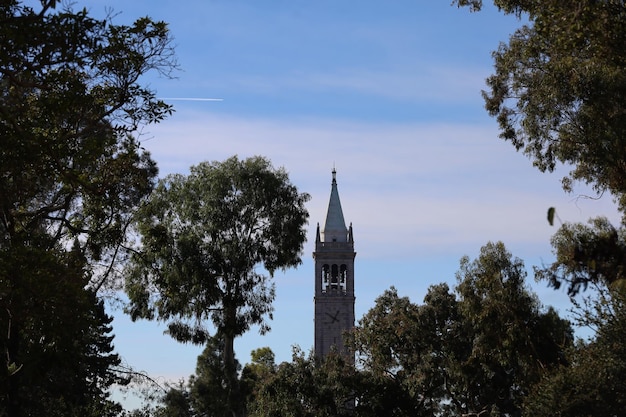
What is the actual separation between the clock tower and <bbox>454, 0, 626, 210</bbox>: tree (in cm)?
8021

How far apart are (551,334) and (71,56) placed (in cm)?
2996

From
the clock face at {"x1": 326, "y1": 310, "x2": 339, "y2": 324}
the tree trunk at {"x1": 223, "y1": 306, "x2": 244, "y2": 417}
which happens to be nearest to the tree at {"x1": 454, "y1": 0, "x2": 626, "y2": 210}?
the tree trunk at {"x1": 223, "y1": 306, "x2": 244, "y2": 417}

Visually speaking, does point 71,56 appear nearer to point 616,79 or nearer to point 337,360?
point 616,79

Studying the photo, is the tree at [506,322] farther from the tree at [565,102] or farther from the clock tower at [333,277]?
the clock tower at [333,277]

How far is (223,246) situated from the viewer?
42.7 m

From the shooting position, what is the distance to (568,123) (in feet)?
95.6

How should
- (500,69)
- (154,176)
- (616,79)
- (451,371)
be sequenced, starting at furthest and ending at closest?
(451,371) → (154,176) → (500,69) → (616,79)

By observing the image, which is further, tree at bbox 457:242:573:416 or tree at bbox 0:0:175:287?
tree at bbox 457:242:573:416

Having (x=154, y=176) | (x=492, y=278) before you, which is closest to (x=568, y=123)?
(x=492, y=278)

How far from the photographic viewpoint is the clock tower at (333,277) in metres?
110

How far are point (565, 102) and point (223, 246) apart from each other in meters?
18.6

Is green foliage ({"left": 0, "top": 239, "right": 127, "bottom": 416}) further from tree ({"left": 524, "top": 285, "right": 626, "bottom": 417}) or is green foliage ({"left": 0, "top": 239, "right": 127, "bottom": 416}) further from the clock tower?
the clock tower

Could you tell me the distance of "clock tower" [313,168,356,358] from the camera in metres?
110

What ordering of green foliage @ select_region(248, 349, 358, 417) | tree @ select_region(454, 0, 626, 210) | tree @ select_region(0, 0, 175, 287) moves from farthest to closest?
green foliage @ select_region(248, 349, 358, 417) → tree @ select_region(454, 0, 626, 210) → tree @ select_region(0, 0, 175, 287)
